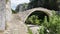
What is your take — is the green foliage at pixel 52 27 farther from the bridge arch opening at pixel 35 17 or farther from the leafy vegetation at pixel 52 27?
the bridge arch opening at pixel 35 17

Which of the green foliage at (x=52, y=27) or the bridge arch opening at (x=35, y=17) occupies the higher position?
the green foliage at (x=52, y=27)

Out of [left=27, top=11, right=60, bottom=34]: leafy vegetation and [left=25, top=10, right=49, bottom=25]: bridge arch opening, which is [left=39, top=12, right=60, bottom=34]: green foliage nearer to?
[left=27, top=11, right=60, bottom=34]: leafy vegetation

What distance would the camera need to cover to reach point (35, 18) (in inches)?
712

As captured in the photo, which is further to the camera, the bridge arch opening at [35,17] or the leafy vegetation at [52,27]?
the bridge arch opening at [35,17]

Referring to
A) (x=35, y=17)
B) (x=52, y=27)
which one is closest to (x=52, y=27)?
(x=52, y=27)

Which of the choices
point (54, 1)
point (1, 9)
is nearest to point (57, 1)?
point (54, 1)

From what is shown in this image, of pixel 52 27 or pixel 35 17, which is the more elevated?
pixel 52 27

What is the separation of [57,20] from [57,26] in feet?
0.39

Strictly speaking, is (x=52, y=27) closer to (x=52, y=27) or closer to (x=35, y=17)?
(x=52, y=27)

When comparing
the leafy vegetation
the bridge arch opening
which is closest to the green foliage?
the leafy vegetation

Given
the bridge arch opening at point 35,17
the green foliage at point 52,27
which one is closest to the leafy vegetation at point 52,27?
the green foliage at point 52,27

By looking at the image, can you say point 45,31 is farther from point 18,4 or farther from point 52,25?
A: point 18,4

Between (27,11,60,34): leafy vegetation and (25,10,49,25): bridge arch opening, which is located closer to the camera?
(27,11,60,34): leafy vegetation

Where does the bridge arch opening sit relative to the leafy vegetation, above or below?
below
